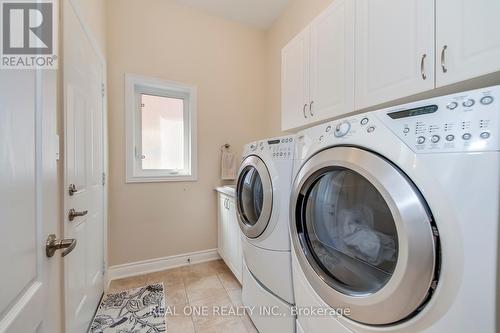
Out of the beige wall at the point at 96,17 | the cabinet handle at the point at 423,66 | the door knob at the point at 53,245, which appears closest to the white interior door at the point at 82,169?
the beige wall at the point at 96,17

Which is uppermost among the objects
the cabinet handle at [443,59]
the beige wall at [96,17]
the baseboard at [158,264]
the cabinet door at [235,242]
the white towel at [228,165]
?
the beige wall at [96,17]

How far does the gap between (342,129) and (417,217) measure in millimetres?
360

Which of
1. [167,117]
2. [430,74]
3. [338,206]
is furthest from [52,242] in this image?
[167,117]

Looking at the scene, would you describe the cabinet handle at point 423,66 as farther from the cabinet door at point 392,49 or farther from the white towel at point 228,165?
the white towel at point 228,165

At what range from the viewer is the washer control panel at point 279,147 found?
1.09 m

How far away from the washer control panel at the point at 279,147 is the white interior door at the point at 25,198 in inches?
37.5

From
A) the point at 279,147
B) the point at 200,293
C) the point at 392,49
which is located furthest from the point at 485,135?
the point at 200,293

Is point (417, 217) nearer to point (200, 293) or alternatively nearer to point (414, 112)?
point (414, 112)

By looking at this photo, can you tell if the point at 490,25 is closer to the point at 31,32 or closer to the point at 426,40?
the point at 426,40

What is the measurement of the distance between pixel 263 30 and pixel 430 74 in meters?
2.47

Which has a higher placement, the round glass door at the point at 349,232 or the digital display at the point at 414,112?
the digital display at the point at 414,112

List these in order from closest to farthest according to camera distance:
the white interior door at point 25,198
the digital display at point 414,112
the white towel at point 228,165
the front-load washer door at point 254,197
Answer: the white interior door at point 25,198 < the digital display at point 414,112 < the front-load washer door at point 254,197 < the white towel at point 228,165

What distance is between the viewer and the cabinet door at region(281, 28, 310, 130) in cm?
139

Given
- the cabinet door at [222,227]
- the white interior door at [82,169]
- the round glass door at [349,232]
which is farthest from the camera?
the cabinet door at [222,227]
